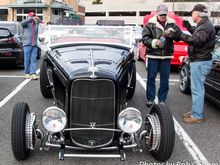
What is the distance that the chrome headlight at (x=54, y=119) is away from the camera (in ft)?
14.9

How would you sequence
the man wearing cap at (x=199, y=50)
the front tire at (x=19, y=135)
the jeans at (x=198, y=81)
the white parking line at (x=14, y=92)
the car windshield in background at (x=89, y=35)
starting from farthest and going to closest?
the white parking line at (x=14, y=92)
the jeans at (x=198, y=81)
the man wearing cap at (x=199, y=50)
the car windshield in background at (x=89, y=35)
the front tire at (x=19, y=135)

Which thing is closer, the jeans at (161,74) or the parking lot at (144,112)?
the parking lot at (144,112)

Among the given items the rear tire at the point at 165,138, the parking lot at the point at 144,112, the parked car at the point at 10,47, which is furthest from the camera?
the parked car at the point at 10,47

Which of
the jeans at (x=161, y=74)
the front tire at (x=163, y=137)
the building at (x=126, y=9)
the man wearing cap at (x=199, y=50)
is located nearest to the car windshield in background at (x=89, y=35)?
the man wearing cap at (x=199, y=50)

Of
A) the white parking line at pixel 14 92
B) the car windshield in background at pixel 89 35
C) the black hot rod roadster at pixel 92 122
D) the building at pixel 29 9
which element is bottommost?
the white parking line at pixel 14 92

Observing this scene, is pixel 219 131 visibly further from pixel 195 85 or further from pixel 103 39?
pixel 103 39

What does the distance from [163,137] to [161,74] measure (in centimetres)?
286

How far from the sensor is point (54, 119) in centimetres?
455

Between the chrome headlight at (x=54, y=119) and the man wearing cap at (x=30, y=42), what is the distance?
5.99 meters

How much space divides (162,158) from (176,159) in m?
0.30

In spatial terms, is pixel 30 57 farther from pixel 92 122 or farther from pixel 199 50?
pixel 92 122

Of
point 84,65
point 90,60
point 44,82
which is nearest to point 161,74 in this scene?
point 44,82

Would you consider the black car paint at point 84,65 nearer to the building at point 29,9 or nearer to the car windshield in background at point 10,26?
the car windshield in background at point 10,26

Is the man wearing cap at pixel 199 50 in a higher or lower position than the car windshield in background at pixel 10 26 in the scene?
lower
